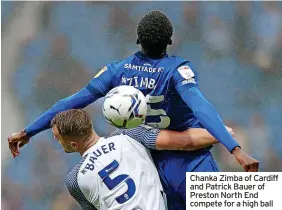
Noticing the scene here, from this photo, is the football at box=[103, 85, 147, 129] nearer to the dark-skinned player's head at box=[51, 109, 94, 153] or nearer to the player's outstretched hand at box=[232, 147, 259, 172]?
the dark-skinned player's head at box=[51, 109, 94, 153]

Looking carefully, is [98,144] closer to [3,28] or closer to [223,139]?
[223,139]

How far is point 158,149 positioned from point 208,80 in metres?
2.51

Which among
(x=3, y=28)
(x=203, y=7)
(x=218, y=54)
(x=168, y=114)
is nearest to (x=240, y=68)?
(x=218, y=54)

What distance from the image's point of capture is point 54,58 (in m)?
6.36

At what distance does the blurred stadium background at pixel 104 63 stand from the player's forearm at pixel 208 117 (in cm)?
247

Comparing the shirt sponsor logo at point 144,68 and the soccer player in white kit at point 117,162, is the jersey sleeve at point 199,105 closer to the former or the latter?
the shirt sponsor logo at point 144,68

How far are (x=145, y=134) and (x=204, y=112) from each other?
384 mm

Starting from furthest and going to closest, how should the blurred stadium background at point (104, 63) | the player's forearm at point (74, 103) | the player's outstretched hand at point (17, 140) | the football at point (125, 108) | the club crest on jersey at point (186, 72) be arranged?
the blurred stadium background at point (104, 63) → the player's outstretched hand at point (17, 140) → the player's forearm at point (74, 103) → the club crest on jersey at point (186, 72) → the football at point (125, 108)

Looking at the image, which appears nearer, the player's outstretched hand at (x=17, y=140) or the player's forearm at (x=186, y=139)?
the player's forearm at (x=186, y=139)

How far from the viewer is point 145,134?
3594mm

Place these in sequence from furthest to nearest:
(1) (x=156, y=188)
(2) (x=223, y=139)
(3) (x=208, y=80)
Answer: (3) (x=208, y=80)
(1) (x=156, y=188)
(2) (x=223, y=139)

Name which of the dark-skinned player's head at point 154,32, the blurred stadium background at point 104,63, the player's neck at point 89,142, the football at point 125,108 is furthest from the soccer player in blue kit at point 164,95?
the blurred stadium background at point 104,63

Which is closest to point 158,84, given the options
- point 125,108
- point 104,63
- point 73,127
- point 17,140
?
point 125,108

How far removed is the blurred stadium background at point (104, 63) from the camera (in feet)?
19.8
